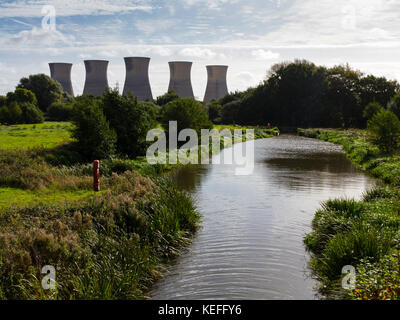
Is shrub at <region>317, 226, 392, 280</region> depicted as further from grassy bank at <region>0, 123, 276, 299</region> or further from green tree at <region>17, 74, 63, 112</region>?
green tree at <region>17, 74, 63, 112</region>

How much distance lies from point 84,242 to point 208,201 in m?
6.66

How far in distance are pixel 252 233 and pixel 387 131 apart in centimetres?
1542

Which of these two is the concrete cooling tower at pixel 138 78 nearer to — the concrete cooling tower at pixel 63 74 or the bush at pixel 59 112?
the concrete cooling tower at pixel 63 74

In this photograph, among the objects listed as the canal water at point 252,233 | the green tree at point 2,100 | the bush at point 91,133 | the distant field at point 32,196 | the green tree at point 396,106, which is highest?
the green tree at point 2,100

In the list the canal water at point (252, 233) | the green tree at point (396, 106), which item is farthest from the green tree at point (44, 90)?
the green tree at point (396, 106)

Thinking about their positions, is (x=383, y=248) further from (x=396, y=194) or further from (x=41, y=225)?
(x=41, y=225)

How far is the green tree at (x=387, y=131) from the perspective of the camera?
72.3 ft

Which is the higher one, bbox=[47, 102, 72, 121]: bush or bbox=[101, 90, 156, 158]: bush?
bbox=[47, 102, 72, 121]: bush

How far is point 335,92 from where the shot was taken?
201 feet

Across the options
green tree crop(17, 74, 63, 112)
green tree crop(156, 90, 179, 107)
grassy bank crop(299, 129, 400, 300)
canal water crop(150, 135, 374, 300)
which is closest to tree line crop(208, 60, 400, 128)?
green tree crop(156, 90, 179, 107)

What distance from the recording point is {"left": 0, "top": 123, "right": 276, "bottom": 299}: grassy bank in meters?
6.15

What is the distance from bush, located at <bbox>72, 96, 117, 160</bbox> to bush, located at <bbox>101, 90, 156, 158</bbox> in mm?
2361

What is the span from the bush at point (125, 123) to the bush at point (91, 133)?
2.36 metres
